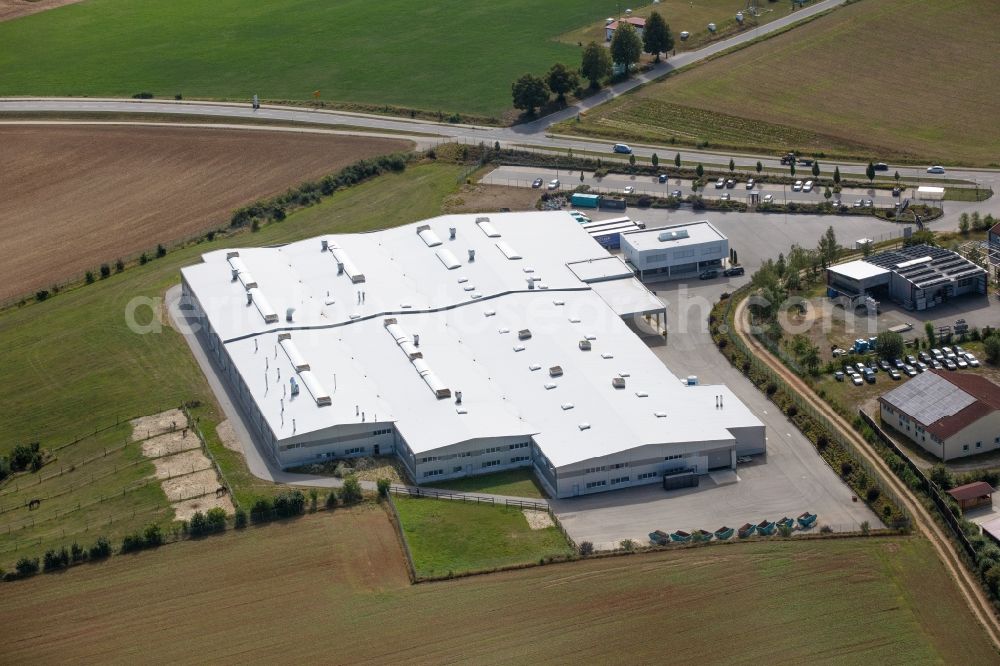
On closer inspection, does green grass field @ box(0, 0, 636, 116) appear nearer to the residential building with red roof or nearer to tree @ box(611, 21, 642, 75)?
tree @ box(611, 21, 642, 75)

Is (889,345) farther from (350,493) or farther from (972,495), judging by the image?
(350,493)

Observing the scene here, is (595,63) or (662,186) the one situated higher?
(595,63)

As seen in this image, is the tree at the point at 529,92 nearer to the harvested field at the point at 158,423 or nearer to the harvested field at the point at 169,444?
the harvested field at the point at 158,423

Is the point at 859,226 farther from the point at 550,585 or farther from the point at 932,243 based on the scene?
the point at 550,585

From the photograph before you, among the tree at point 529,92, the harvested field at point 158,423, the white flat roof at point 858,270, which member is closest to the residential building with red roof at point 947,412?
the white flat roof at point 858,270

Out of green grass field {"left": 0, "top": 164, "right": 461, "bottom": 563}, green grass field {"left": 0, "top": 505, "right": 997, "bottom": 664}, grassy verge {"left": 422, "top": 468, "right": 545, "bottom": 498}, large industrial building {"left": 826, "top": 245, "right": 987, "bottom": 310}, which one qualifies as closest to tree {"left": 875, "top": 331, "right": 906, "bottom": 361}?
large industrial building {"left": 826, "top": 245, "right": 987, "bottom": 310}

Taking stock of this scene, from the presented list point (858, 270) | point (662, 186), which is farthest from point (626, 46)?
point (858, 270)
